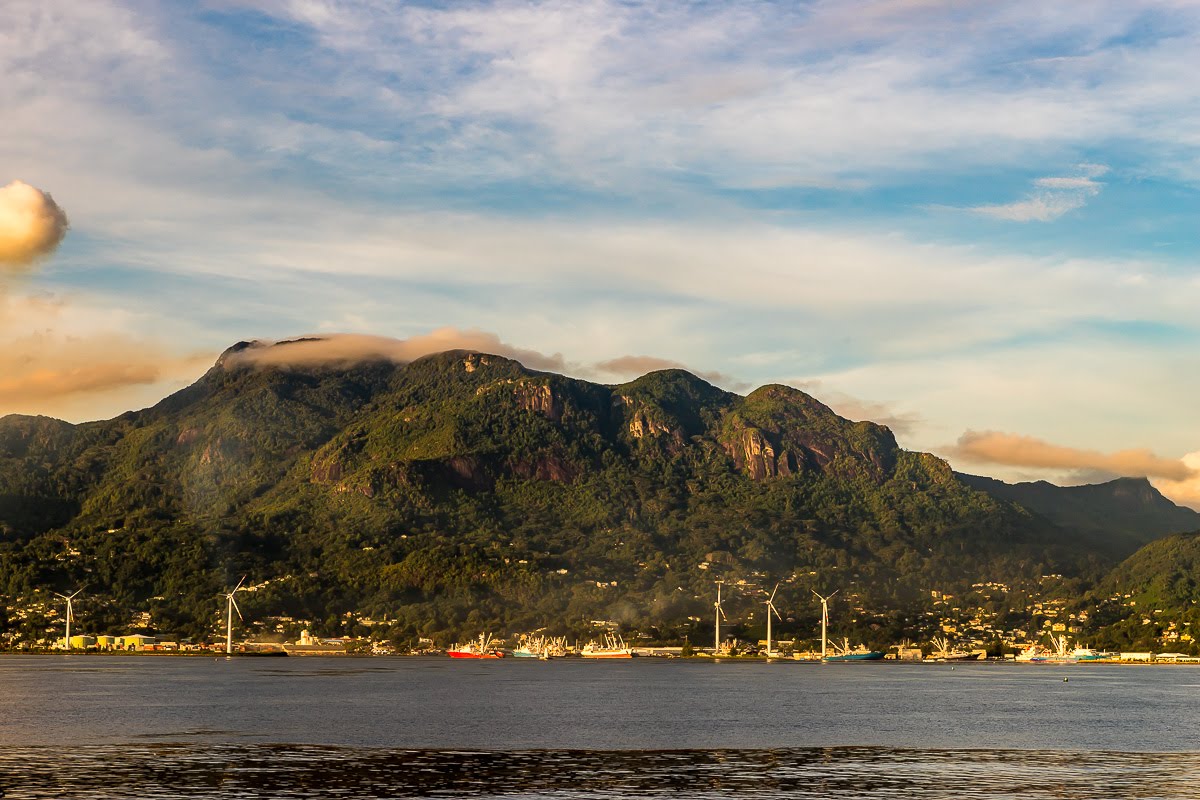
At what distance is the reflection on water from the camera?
314 ft

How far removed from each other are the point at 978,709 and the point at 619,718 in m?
59.4

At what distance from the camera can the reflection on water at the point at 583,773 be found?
314 feet

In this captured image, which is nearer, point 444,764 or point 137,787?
point 137,787

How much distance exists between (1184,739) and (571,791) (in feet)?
274

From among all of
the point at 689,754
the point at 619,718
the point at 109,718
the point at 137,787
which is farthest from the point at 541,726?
the point at 137,787

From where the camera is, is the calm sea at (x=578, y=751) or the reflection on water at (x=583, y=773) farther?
the calm sea at (x=578, y=751)

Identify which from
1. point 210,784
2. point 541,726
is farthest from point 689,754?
point 210,784

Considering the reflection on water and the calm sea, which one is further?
the calm sea

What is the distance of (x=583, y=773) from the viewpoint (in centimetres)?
10681

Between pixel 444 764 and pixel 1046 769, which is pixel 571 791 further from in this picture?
pixel 1046 769

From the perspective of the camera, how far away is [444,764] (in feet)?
370

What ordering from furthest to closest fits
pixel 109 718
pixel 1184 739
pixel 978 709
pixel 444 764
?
Result: pixel 978 709, pixel 109 718, pixel 1184 739, pixel 444 764

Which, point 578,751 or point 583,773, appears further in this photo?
point 578,751

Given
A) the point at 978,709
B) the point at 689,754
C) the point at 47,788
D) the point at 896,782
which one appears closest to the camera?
the point at 47,788
